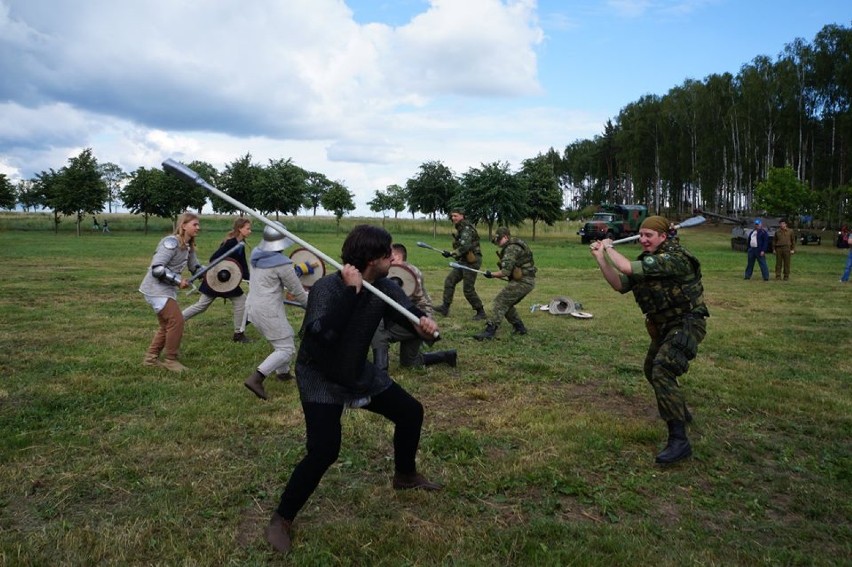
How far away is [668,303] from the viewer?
4832 mm

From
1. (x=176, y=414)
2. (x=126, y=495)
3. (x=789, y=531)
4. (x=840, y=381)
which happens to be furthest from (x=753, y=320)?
(x=126, y=495)

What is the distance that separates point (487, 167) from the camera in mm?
44688

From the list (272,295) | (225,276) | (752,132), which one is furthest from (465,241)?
(752,132)

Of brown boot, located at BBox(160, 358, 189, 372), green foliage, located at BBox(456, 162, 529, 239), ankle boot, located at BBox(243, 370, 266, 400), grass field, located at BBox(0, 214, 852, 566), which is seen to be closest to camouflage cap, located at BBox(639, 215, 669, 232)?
grass field, located at BBox(0, 214, 852, 566)

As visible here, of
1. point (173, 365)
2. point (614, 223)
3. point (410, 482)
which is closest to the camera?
point (410, 482)

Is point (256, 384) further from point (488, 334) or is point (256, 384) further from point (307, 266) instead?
point (488, 334)

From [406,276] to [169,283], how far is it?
2.73m

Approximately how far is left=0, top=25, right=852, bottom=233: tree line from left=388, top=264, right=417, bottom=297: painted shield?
33.7m

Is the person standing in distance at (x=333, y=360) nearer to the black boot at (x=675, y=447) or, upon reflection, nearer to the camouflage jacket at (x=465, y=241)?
the black boot at (x=675, y=447)

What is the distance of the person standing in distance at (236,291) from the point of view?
827cm

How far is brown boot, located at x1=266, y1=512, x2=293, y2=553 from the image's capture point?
3.40 m

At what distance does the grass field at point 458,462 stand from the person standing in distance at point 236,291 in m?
0.49

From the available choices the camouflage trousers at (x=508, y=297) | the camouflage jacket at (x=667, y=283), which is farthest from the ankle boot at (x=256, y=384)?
the camouflage trousers at (x=508, y=297)

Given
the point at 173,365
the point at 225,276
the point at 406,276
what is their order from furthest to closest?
the point at 225,276
the point at 406,276
the point at 173,365
